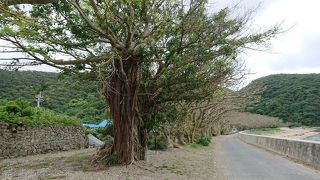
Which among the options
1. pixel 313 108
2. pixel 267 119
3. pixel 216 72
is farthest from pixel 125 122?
pixel 313 108

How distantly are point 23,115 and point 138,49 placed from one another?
421 inches

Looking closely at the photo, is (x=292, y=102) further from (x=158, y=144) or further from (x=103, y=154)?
(x=103, y=154)

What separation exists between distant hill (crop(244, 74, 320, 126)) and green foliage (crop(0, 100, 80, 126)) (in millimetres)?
67550

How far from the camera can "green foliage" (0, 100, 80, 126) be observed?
19.4 m

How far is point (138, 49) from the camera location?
13180 millimetres

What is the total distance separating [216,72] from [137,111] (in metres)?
4.13

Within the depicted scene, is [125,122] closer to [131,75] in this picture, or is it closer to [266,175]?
[131,75]

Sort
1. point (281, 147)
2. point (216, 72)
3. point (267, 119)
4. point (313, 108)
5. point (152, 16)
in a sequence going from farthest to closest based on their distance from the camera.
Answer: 1. point (313, 108)
2. point (267, 119)
3. point (281, 147)
4. point (216, 72)
5. point (152, 16)

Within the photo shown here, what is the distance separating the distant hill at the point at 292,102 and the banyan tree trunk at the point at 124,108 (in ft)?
242

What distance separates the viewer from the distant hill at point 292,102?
87750 millimetres

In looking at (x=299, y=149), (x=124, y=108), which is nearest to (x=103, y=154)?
(x=124, y=108)

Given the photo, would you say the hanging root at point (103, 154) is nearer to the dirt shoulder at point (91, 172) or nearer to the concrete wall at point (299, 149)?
the dirt shoulder at point (91, 172)

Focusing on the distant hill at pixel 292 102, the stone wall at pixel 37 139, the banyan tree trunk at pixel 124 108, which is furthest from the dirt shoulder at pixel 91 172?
the distant hill at pixel 292 102

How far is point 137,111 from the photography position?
15.2 metres
